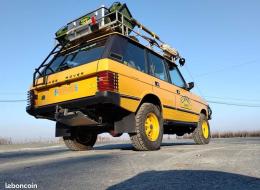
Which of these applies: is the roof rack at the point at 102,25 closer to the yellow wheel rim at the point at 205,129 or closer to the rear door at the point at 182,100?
the rear door at the point at 182,100

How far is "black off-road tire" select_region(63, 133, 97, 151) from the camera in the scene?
25.2ft

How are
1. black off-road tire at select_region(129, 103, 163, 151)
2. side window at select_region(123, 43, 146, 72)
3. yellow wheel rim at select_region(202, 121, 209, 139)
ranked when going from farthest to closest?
yellow wheel rim at select_region(202, 121, 209, 139) < side window at select_region(123, 43, 146, 72) < black off-road tire at select_region(129, 103, 163, 151)

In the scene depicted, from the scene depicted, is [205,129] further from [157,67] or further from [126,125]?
[126,125]

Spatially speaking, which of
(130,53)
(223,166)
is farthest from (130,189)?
(130,53)

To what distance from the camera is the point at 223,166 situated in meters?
4.02

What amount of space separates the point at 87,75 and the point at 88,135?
2649 mm

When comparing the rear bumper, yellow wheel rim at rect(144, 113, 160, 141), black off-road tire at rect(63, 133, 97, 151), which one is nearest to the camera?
the rear bumper

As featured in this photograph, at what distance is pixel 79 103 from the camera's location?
19.5 feet

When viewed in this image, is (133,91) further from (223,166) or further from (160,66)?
(223,166)

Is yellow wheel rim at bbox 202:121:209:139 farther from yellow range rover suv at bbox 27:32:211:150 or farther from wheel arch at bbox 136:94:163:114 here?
wheel arch at bbox 136:94:163:114

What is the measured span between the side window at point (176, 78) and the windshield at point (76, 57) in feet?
8.81

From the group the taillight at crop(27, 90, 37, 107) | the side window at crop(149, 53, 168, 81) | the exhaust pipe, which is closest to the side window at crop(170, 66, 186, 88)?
the side window at crop(149, 53, 168, 81)

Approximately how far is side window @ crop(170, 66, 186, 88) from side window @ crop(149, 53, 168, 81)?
19.3 inches

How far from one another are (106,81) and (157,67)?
2.41 meters
